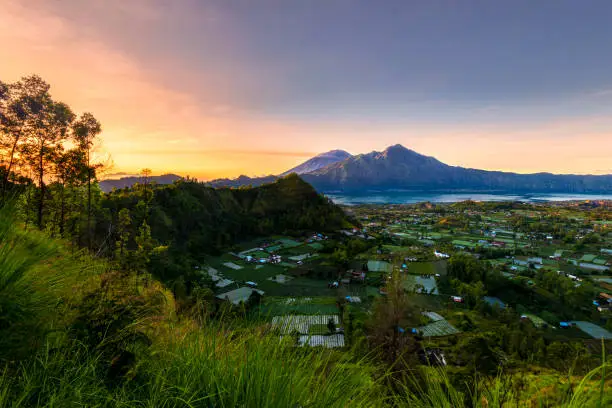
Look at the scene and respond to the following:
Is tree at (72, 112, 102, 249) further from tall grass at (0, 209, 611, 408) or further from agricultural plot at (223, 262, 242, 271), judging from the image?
agricultural plot at (223, 262, 242, 271)

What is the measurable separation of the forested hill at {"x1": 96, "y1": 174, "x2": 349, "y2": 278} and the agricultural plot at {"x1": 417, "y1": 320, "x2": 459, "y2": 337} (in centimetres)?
3733

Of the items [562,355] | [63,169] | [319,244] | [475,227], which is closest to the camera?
[63,169]

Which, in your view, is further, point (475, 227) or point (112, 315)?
point (475, 227)

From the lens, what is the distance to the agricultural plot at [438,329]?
3112cm

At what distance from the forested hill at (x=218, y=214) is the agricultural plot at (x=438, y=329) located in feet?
122

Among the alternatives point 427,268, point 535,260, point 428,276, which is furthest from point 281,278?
point 535,260

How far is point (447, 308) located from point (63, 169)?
152ft

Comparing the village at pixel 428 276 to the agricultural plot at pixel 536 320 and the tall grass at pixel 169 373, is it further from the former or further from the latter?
the tall grass at pixel 169 373

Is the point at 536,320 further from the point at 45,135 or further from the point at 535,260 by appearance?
the point at 45,135

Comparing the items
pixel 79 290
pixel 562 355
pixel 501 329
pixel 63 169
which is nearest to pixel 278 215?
pixel 501 329

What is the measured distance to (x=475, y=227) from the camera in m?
110

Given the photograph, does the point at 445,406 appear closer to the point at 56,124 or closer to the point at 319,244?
the point at 56,124

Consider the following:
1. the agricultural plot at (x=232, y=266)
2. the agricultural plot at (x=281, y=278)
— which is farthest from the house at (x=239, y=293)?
the agricultural plot at (x=232, y=266)

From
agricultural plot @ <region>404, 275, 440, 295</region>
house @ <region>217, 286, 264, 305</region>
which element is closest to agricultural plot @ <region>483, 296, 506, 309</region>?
agricultural plot @ <region>404, 275, 440, 295</region>
